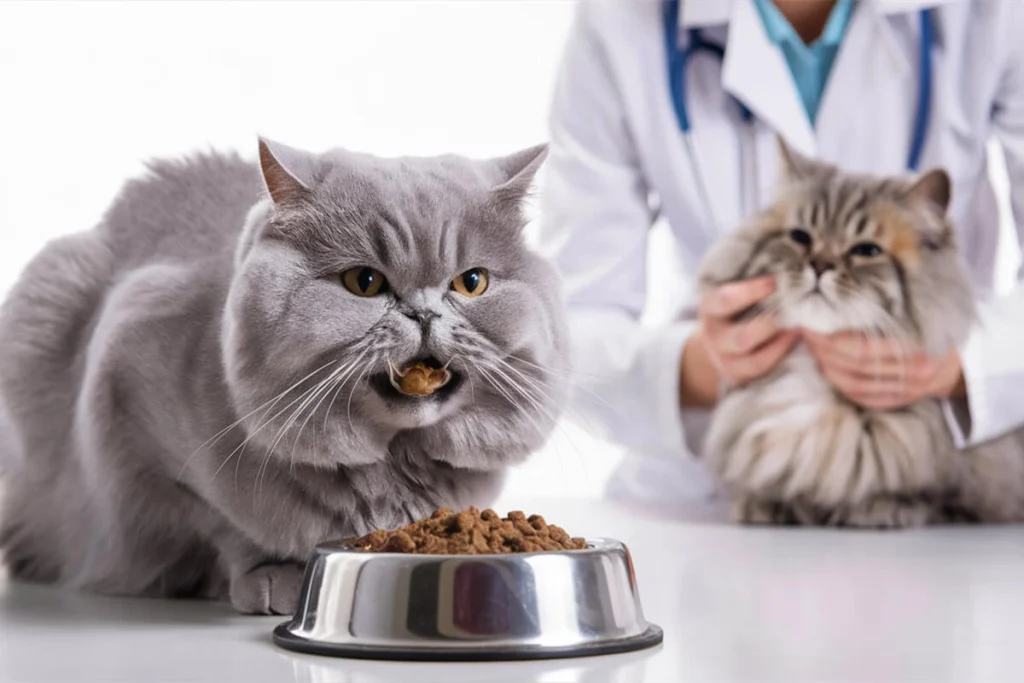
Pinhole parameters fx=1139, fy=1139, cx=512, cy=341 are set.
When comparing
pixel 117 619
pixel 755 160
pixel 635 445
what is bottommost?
pixel 635 445

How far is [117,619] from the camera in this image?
3.26ft

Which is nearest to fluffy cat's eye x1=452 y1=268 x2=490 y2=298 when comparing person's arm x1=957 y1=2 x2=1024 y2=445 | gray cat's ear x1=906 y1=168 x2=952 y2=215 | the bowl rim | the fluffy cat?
the bowl rim

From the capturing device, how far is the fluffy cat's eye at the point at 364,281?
0.91 m

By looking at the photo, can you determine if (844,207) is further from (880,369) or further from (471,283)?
(471,283)

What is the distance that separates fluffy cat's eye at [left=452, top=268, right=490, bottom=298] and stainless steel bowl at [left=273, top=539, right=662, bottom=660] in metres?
0.24

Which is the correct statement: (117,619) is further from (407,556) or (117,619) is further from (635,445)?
(635,445)

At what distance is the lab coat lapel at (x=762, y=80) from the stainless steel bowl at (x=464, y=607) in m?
1.24

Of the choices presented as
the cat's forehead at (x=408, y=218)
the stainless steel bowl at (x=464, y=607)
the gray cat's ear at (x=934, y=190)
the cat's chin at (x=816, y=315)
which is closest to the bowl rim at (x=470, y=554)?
the stainless steel bowl at (x=464, y=607)

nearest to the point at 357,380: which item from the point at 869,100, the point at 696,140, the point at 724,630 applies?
the point at 724,630

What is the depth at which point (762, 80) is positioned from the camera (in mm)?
1882

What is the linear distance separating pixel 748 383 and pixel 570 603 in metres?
1.04

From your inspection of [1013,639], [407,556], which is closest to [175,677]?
[407,556]

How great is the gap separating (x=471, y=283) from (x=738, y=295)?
2.79 feet

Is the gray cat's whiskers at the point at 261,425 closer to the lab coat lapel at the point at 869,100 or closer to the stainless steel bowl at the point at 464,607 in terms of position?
the stainless steel bowl at the point at 464,607
